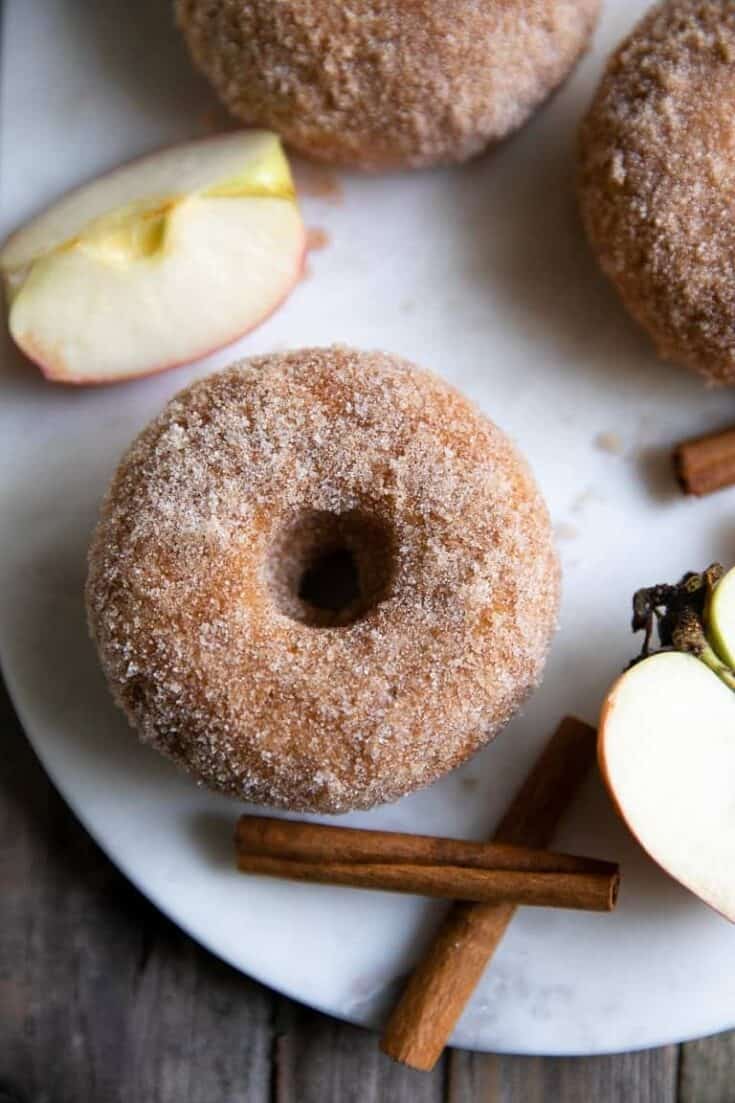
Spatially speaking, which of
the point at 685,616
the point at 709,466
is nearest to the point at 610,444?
the point at 709,466

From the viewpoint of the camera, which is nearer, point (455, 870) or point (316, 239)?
point (455, 870)

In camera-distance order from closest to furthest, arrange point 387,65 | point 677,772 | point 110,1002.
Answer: point 677,772 < point 387,65 < point 110,1002

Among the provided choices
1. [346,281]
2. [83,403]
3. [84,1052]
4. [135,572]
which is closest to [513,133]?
[346,281]

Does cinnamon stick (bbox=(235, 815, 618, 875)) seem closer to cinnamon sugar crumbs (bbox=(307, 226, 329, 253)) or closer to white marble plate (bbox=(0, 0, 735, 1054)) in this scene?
white marble plate (bbox=(0, 0, 735, 1054))

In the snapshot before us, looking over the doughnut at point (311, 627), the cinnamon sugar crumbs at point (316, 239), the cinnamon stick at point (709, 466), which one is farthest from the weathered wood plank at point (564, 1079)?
the cinnamon sugar crumbs at point (316, 239)

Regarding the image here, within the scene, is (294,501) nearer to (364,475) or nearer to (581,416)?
(364,475)

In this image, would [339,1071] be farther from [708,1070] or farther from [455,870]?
[708,1070]
